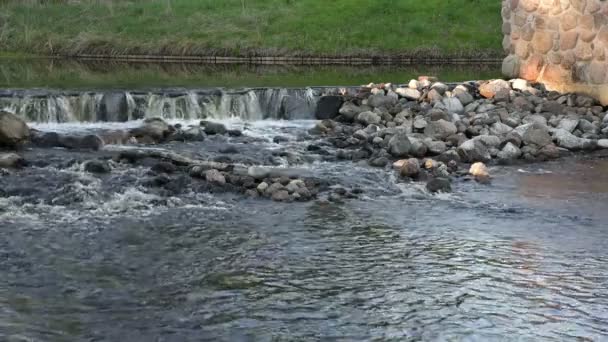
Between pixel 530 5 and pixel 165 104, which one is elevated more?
pixel 530 5

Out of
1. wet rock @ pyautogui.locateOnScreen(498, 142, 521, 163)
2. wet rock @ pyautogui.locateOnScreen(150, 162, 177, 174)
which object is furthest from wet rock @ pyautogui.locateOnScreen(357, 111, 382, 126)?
wet rock @ pyautogui.locateOnScreen(150, 162, 177, 174)

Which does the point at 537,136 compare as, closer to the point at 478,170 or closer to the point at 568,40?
the point at 478,170

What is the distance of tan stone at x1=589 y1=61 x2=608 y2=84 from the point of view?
61.1 feet

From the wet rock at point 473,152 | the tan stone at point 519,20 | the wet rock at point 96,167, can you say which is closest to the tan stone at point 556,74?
the tan stone at point 519,20

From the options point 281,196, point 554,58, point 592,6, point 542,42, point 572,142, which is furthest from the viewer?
point 542,42

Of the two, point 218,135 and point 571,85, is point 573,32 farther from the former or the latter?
point 218,135

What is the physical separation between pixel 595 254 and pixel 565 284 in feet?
4.14

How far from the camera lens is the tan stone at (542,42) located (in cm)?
1988

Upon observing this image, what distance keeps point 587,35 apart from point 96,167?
12046 millimetres

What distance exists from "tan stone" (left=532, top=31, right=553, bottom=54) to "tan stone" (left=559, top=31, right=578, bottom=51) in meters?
0.45

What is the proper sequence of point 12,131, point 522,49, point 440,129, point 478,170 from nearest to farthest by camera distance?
point 478,170 < point 12,131 < point 440,129 < point 522,49

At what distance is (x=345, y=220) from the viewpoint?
10320mm

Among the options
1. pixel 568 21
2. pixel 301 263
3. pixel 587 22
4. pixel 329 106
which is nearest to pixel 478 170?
pixel 301 263

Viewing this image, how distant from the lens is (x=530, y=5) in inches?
795
